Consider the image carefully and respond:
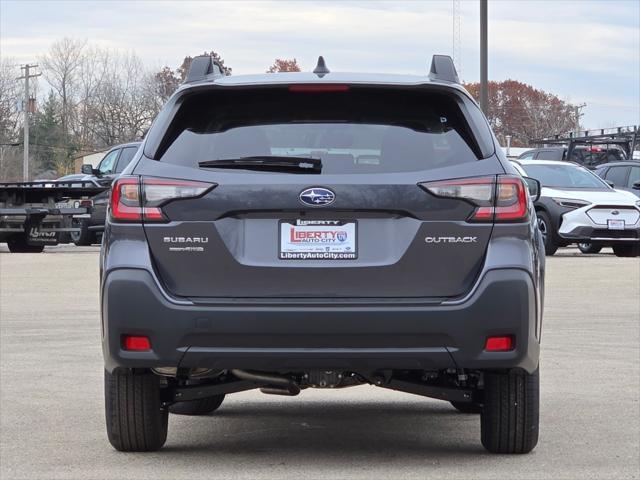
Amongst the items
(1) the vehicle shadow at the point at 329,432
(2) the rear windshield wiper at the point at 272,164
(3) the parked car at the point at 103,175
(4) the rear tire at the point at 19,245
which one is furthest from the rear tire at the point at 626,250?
(2) the rear windshield wiper at the point at 272,164

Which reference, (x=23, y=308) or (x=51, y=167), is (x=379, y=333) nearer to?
(x=23, y=308)

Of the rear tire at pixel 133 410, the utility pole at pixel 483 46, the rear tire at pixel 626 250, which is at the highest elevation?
the utility pole at pixel 483 46

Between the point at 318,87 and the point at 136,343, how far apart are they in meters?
1.41

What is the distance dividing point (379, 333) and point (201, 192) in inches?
39.1

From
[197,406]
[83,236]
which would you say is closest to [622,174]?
[83,236]

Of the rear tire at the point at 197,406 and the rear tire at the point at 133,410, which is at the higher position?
the rear tire at the point at 133,410

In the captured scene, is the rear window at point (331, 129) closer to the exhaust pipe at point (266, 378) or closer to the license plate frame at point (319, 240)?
the license plate frame at point (319, 240)

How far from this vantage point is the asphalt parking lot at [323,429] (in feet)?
20.7

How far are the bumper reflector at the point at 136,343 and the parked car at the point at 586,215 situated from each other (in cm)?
1779

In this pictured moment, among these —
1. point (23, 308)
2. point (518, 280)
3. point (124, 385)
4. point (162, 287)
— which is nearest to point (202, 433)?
point (124, 385)

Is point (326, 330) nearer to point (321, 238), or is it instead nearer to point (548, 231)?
point (321, 238)

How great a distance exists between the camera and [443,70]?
6.42m

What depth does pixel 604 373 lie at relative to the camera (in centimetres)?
983

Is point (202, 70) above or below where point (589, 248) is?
above
